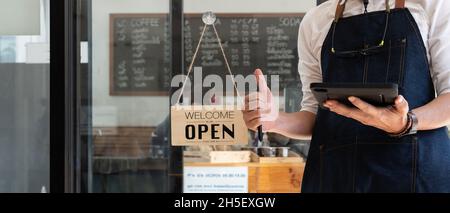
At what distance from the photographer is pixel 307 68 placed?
44.2 inches

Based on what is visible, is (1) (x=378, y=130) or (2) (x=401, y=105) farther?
(1) (x=378, y=130)

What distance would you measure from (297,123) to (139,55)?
35.9 inches

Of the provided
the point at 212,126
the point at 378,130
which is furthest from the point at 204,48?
the point at 378,130

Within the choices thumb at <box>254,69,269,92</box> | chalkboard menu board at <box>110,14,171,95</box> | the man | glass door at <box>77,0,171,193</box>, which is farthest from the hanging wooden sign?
chalkboard menu board at <box>110,14,171,95</box>

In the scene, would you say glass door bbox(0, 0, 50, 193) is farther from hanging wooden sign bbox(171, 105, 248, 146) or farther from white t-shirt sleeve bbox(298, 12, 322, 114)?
white t-shirt sleeve bbox(298, 12, 322, 114)

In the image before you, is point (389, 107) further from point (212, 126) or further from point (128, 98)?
point (128, 98)

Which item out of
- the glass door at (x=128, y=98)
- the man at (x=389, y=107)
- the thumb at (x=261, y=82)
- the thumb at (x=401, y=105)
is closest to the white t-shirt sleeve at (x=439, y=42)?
the man at (x=389, y=107)

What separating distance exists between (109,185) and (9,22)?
2.11 feet

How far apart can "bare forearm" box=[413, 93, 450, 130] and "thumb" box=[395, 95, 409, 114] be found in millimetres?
61

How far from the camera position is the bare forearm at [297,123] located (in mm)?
1110

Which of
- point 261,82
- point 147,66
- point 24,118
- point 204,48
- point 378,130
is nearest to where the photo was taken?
point 378,130

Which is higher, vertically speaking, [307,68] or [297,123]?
[307,68]

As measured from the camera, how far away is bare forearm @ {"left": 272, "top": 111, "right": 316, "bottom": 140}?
1110mm
